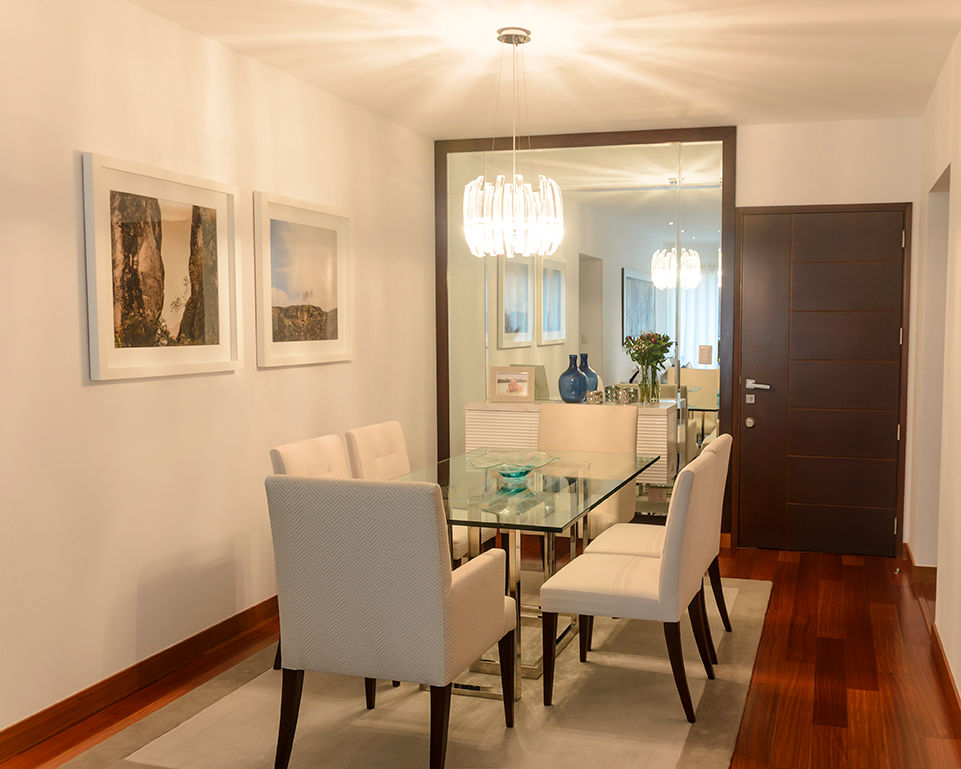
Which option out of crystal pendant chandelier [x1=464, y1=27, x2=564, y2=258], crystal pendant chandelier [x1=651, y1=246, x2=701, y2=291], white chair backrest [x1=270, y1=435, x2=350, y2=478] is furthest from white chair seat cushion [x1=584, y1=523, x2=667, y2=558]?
crystal pendant chandelier [x1=651, y1=246, x2=701, y2=291]

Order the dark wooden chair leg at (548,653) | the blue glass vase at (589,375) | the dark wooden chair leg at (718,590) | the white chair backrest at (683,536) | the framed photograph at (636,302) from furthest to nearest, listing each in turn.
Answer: the framed photograph at (636,302) → the blue glass vase at (589,375) → the dark wooden chair leg at (718,590) → the dark wooden chair leg at (548,653) → the white chair backrest at (683,536)

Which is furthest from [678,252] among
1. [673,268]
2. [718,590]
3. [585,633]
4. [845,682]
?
[845,682]

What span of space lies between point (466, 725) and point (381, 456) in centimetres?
140

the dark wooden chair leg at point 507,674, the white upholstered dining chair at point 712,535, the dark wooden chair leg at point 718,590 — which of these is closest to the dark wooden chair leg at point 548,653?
the dark wooden chair leg at point 507,674

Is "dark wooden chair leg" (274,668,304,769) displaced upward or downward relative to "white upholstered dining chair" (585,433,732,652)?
downward

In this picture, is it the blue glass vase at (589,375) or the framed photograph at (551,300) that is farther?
the framed photograph at (551,300)

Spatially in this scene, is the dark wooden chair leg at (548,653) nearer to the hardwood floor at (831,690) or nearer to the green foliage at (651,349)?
the hardwood floor at (831,690)

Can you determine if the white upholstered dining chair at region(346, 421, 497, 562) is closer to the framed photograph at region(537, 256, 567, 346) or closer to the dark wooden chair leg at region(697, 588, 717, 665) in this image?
the dark wooden chair leg at region(697, 588, 717, 665)

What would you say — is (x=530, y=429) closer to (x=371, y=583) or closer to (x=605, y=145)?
(x=605, y=145)

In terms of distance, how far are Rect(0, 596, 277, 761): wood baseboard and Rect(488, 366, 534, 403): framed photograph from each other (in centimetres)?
212

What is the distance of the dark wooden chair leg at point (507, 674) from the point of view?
3.19 meters

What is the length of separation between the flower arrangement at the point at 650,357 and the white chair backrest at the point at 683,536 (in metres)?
2.35

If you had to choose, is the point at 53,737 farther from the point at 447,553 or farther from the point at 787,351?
the point at 787,351

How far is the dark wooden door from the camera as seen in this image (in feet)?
18.2
